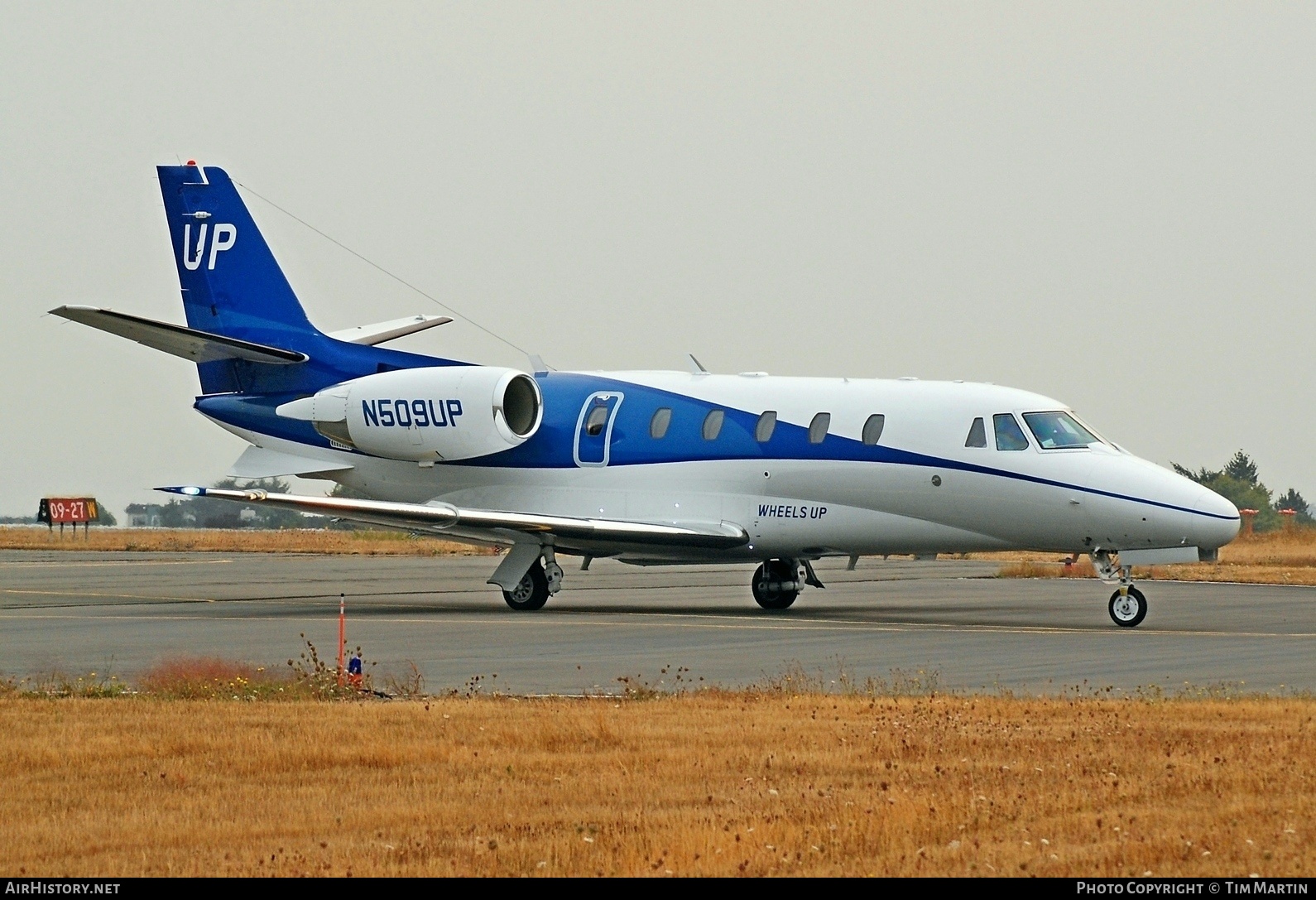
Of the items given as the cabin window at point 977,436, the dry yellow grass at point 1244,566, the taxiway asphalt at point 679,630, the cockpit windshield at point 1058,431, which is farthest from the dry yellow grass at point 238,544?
the cockpit windshield at point 1058,431

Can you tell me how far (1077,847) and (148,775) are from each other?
18.2ft

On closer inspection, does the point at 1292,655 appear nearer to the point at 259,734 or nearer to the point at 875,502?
the point at 875,502

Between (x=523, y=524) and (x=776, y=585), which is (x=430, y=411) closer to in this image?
(x=523, y=524)

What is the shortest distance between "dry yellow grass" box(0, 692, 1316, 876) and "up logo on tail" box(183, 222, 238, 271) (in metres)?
17.8

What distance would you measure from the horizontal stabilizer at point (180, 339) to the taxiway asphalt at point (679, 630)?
162 inches

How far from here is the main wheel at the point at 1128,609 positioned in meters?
23.3

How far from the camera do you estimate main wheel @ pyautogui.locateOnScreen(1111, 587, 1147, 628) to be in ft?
76.5

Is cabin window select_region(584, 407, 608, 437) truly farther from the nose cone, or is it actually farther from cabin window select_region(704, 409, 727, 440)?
the nose cone

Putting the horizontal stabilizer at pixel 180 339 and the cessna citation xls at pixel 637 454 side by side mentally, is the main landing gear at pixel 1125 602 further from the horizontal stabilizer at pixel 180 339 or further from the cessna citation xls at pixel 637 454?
the horizontal stabilizer at pixel 180 339

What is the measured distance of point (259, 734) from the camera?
480 inches

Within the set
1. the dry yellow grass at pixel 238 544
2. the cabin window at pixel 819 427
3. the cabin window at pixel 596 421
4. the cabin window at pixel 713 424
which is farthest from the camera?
the dry yellow grass at pixel 238 544

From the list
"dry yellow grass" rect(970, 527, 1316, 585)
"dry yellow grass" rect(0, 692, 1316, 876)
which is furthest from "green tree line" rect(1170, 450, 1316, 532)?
"dry yellow grass" rect(0, 692, 1316, 876)

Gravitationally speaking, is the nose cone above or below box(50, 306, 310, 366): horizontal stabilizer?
below
